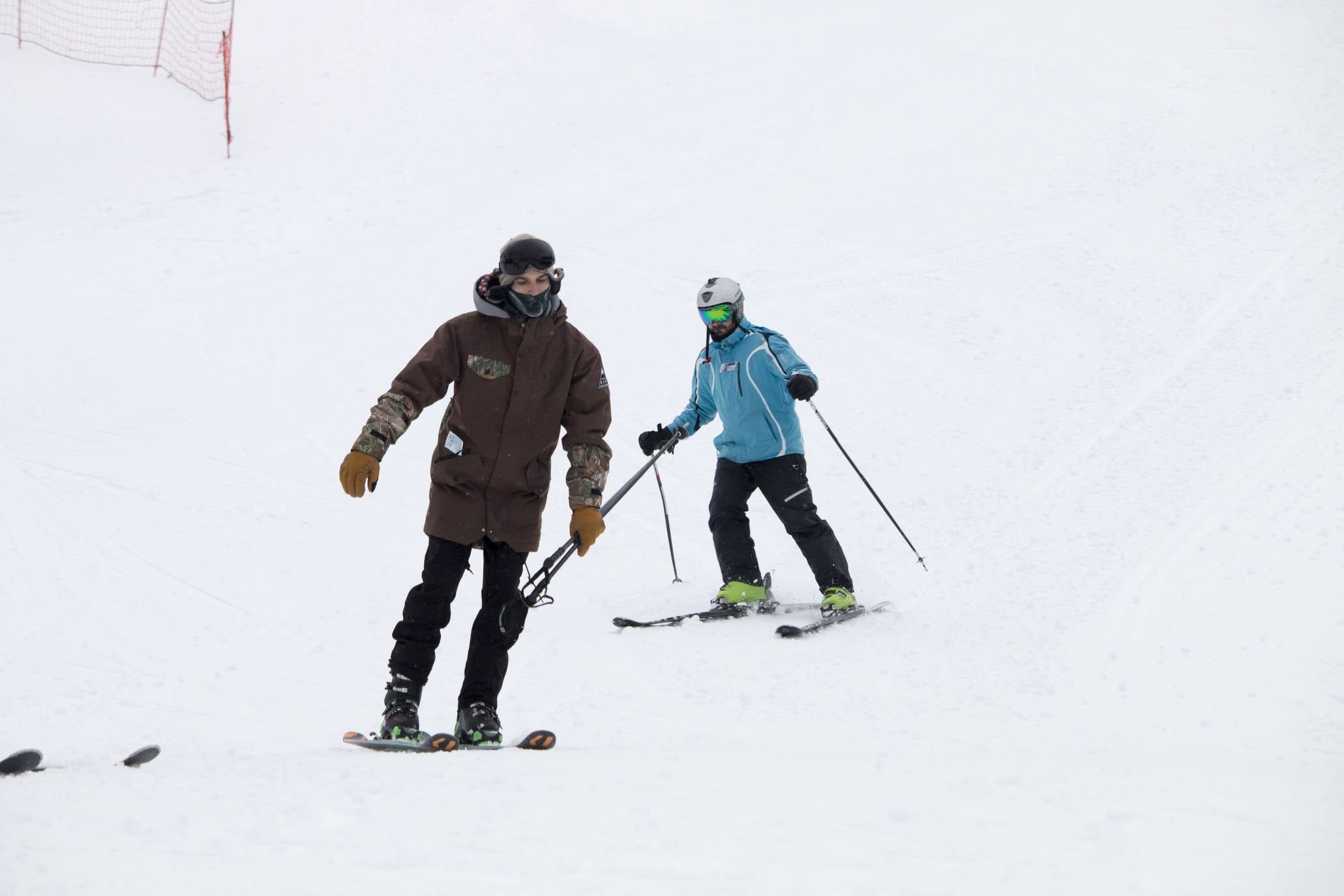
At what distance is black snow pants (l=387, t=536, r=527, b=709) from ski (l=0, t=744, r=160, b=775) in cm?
77

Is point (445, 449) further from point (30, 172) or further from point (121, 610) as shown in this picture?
point (30, 172)

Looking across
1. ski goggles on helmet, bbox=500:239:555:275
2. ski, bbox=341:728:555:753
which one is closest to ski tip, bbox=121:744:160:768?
ski, bbox=341:728:555:753

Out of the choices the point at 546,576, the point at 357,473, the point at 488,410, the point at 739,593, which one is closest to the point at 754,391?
the point at 739,593

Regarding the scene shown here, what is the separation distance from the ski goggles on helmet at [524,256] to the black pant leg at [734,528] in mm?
2717

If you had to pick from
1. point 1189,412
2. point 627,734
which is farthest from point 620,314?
point 627,734

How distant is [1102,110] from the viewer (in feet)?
49.8

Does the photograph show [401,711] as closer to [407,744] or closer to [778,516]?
[407,744]

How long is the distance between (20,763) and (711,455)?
5.63 meters

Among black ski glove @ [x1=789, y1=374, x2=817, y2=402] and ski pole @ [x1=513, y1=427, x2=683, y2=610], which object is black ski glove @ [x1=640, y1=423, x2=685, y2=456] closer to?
black ski glove @ [x1=789, y1=374, x2=817, y2=402]

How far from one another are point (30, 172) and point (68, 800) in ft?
41.0

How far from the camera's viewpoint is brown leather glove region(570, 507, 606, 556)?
3.84 metres

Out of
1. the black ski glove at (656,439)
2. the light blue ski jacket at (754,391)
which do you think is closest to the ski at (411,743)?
the black ski glove at (656,439)

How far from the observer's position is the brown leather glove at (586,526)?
12.6 ft

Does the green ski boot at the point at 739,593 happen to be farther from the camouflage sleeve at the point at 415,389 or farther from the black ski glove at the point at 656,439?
the camouflage sleeve at the point at 415,389
